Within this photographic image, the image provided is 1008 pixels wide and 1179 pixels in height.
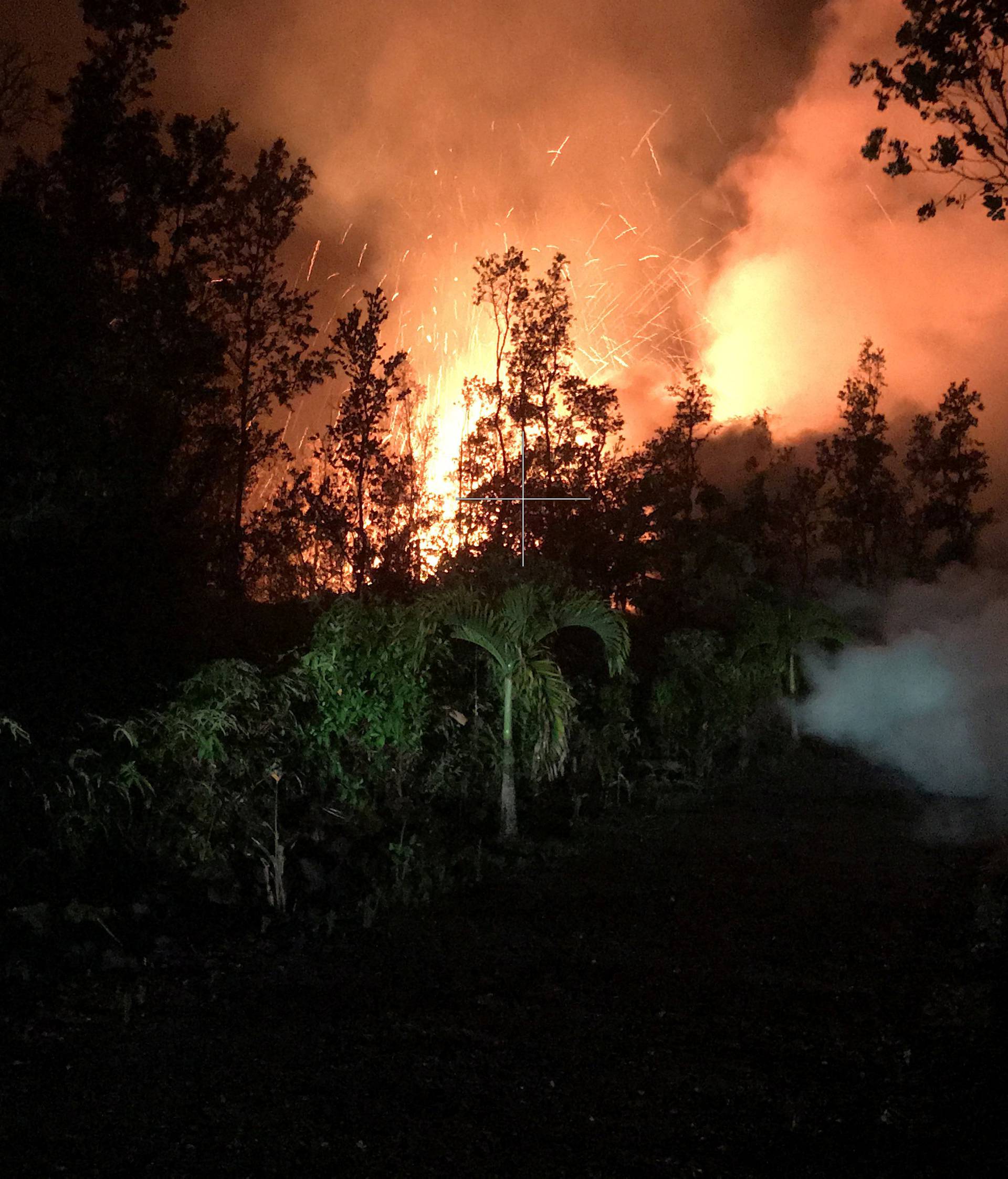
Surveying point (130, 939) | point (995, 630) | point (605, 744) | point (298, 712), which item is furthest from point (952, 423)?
point (130, 939)

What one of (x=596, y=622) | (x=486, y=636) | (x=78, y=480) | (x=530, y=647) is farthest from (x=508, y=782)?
(x=78, y=480)

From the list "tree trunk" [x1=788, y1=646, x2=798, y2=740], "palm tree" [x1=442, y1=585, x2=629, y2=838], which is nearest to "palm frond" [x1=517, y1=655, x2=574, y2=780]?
"palm tree" [x1=442, y1=585, x2=629, y2=838]

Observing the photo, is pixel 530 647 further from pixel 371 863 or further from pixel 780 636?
pixel 780 636

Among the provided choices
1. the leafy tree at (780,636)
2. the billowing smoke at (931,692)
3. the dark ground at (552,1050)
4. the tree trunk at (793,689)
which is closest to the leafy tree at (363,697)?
the dark ground at (552,1050)

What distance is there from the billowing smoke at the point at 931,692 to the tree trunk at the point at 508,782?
22.0 feet

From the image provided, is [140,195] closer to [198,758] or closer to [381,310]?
[381,310]

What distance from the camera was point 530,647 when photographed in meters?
11.7

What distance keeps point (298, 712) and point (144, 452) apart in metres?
2.86

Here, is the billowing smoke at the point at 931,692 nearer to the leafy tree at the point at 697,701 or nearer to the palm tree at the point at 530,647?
the leafy tree at the point at 697,701

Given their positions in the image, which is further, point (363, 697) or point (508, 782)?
point (508, 782)

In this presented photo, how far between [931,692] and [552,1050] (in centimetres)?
1613

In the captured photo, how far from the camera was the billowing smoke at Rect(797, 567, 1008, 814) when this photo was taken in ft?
56.3

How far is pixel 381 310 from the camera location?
75.8 feet

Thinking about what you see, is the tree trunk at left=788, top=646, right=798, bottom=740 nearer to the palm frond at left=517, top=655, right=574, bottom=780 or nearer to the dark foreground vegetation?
the dark foreground vegetation
